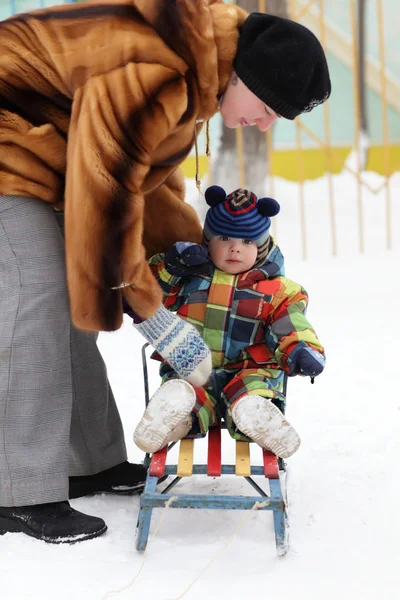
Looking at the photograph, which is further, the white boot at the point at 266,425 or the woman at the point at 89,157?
the white boot at the point at 266,425

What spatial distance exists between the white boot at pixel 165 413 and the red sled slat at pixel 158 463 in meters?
0.02

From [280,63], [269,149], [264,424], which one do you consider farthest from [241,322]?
[269,149]

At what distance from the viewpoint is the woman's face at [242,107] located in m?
1.89

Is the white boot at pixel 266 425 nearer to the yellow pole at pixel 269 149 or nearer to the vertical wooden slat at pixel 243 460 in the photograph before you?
the vertical wooden slat at pixel 243 460

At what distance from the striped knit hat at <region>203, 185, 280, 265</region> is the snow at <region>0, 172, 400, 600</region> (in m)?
0.66

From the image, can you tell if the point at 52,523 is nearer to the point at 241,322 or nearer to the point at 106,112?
the point at 241,322

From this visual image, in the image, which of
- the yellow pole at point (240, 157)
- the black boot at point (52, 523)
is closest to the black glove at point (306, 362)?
the black boot at point (52, 523)

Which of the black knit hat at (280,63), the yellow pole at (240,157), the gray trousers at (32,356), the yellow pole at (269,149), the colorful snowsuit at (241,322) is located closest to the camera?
the black knit hat at (280,63)

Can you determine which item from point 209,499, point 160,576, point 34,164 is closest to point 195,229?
point 34,164

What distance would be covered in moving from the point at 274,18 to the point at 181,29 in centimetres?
22

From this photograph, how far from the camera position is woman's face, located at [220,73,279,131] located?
1.89 meters

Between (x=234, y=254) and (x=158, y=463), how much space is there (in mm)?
572

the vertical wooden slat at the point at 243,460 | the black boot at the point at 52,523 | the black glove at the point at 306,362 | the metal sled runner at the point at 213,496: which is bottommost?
the black boot at the point at 52,523

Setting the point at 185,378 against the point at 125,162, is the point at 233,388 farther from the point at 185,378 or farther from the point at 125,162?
the point at 125,162
